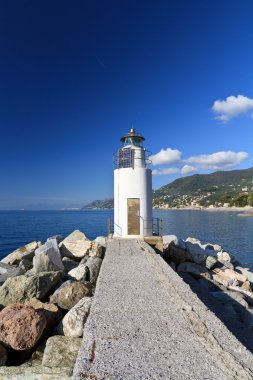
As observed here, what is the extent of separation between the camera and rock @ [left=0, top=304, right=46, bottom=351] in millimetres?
5520

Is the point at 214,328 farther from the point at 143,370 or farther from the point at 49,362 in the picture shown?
the point at 49,362

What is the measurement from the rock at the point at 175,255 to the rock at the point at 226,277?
5.09ft

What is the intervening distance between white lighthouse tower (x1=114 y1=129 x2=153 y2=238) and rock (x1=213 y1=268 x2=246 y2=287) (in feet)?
12.8

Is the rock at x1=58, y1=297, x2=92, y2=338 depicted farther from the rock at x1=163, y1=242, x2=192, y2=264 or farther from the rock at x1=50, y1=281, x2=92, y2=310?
the rock at x1=163, y1=242, x2=192, y2=264

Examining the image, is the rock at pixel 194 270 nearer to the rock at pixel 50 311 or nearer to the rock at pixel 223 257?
the rock at pixel 223 257

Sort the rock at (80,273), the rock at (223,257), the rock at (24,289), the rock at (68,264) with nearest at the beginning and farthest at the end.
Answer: the rock at (24,289) < the rock at (80,273) < the rock at (68,264) < the rock at (223,257)

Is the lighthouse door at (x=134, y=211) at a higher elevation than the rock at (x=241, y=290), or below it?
higher

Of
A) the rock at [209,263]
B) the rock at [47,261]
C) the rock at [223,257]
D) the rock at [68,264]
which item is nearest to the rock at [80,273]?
the rock at [47,261]

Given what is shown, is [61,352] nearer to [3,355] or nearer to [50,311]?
[3,355]

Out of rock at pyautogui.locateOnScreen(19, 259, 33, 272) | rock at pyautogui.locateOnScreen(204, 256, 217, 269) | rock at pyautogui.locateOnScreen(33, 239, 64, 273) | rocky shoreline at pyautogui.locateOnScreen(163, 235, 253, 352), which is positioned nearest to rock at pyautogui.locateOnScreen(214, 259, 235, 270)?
rocky shoreline at pyautogui.locateOnScreen(163, 235, 253, 352)

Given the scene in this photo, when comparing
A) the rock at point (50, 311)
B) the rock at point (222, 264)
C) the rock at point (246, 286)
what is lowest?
the rock at point (246, 286)

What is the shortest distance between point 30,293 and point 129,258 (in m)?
3.50

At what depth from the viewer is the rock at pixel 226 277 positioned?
43.6 feet

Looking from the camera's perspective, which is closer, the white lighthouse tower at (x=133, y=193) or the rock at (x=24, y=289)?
the rock at (x=24, y=289)
